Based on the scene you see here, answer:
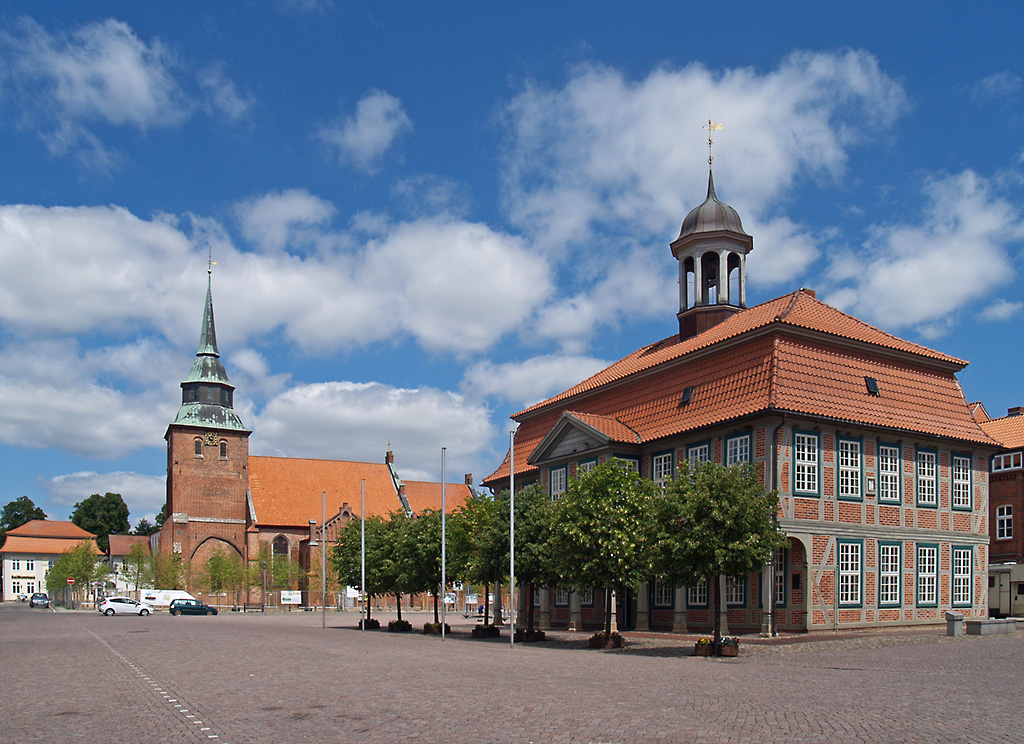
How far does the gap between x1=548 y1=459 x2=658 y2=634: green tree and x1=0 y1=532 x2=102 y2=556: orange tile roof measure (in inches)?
5603

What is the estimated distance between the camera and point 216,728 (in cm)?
1316

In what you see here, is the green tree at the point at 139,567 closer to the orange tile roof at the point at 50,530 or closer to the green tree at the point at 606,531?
the orange tile roof at the point at 50,530

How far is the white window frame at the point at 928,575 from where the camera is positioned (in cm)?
3516

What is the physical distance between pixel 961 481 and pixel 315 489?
78.8m

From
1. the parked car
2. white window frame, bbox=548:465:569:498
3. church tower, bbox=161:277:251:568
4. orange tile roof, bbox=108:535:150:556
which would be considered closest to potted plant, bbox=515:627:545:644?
Answer: white window frame, bbox=548:465:569:498

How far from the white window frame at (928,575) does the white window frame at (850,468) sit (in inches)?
150

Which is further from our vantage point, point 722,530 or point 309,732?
point 722,530

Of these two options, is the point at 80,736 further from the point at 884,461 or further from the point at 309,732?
the point at 884,461

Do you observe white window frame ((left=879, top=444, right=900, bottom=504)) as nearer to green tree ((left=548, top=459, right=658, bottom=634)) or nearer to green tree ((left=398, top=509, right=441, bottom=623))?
green tree ((left=548, top=459, right=658, bottom=634))

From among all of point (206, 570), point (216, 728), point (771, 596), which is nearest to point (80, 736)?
point (216, 728)

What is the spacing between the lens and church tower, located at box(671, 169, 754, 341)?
45062 mm

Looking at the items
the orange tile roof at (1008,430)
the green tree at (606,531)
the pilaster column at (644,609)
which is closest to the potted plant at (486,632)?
the pilaster column at (644,609)

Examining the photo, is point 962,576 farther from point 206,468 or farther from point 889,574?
point 206,468

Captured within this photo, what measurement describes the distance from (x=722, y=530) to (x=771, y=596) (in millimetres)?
6886
